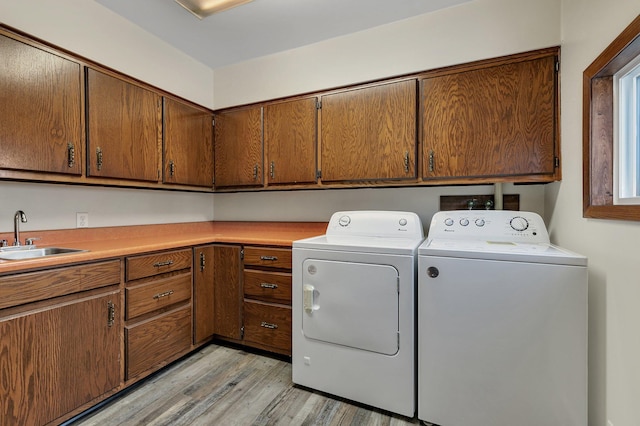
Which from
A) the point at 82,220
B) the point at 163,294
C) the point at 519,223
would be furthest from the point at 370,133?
the point at 82,220

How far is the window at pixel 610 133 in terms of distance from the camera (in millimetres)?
1224

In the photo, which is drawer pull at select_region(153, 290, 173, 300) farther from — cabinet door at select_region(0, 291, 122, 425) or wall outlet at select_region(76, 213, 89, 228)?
wall outlet at select_region(76, 213, 89, 228)

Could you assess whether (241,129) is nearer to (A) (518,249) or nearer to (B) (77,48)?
(B) (77,48)

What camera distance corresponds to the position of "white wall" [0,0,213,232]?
1.77 metres

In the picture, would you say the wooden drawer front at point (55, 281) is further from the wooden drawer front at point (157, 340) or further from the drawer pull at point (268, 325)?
the drawer pull at point (268, 325)

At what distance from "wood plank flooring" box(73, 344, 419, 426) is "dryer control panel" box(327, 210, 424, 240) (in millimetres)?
1041

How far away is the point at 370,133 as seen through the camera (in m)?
2.17

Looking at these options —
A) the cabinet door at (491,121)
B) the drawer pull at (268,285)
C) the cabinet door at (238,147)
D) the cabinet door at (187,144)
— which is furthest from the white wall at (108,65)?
the cabinet door at (491,121)

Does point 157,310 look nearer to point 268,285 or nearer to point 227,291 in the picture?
point 227,291

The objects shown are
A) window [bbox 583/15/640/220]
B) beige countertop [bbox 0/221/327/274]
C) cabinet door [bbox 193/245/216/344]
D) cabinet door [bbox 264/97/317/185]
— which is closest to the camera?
window [bbox 583/15/640/220]

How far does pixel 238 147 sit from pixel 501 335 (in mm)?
2348

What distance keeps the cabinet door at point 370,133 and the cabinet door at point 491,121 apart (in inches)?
4.4

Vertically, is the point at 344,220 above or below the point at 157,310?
above

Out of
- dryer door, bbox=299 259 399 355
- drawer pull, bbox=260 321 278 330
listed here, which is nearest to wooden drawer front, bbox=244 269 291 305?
drawer pull, bbox=260 321 278 330
